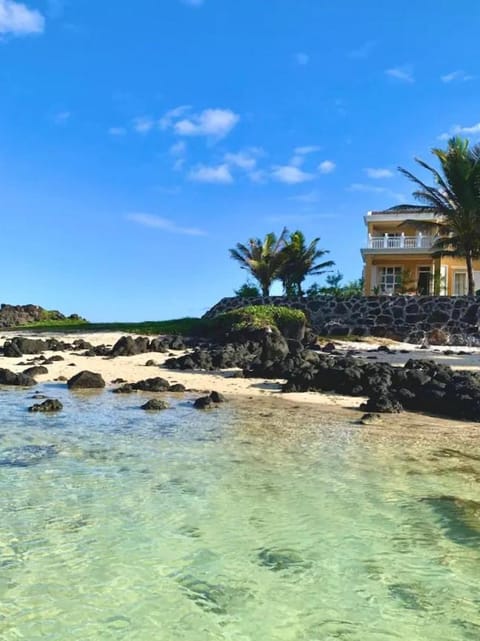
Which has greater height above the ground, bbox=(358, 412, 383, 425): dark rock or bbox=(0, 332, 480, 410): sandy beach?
bbox=(0, 332, 480, 410): sandy beach

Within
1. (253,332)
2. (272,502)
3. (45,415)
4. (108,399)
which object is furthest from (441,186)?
(272,502)

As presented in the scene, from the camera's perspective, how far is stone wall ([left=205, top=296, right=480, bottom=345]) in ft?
96.9

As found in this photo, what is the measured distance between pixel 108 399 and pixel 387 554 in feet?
28.6

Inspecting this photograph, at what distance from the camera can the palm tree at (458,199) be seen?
102ft

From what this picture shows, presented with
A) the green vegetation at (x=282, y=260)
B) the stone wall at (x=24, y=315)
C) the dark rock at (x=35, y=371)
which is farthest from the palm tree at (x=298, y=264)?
the dark rock at (x=35, y=371)

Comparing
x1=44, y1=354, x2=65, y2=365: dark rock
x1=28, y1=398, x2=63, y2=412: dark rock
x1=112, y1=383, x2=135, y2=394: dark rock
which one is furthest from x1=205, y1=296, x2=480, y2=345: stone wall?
x1=28, y1=398, x2=63, y2=412: dark rock

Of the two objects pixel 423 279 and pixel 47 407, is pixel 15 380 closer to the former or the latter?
pixel 47 407

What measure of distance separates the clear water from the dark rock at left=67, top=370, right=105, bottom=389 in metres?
5.39

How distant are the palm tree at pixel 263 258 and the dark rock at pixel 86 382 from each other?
28639 mm

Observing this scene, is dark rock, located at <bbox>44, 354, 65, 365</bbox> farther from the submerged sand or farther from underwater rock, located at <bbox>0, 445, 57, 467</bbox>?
underwater rock, located at <bbox>0, 445, 57, 467</bbox>

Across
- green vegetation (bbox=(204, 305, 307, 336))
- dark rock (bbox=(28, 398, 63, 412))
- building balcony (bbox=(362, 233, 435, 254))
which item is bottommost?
dark rock (bbox=(28, 398, 63, 412))

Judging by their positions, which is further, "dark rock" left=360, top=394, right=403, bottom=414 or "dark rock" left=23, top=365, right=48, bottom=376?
"dark rock" left=23, top=365, right=48, bottom=376

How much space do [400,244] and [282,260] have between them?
828 centimetres

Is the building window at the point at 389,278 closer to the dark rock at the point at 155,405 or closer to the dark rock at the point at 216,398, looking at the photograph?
the dark rock at the point at 216,398
